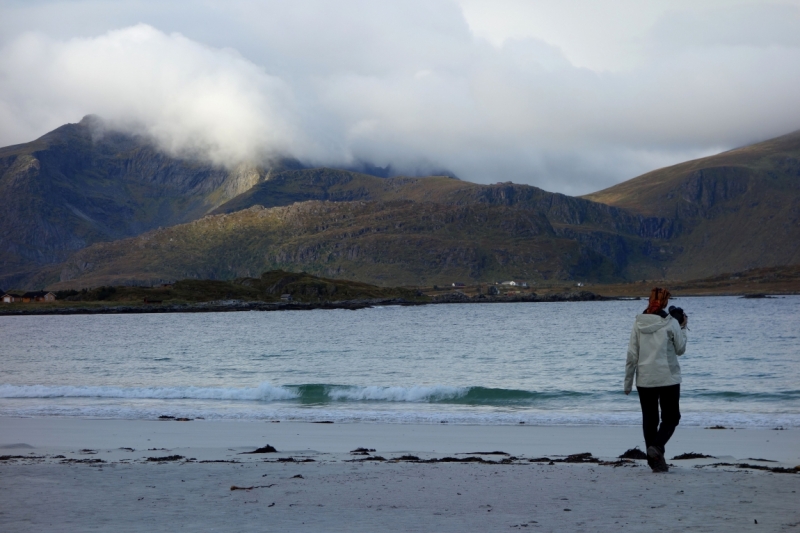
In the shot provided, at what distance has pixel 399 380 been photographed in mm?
39656

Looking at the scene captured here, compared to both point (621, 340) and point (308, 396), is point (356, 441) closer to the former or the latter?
point (308, 396)

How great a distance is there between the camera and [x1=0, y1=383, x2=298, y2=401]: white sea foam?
1287 inches

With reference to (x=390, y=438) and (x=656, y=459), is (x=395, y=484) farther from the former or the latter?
(x=390, y=438)

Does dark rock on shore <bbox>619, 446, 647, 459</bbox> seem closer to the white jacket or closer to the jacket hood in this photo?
the white jacket

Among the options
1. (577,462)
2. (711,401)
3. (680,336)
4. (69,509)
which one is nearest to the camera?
(69,509)

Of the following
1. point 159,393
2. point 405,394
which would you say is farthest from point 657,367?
point 159,393

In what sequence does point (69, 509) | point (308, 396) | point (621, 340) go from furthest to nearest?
point (621, 340), point (308, 396), point (69, 509)

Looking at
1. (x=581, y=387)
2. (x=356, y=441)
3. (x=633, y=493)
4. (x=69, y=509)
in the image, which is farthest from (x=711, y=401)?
(x=69, y=509)

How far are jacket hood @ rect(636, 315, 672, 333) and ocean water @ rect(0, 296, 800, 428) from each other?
10933 millimetres

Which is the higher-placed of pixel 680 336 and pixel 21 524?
pixel 680 336

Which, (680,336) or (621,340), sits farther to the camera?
(621,340)

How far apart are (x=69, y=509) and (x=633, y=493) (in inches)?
318

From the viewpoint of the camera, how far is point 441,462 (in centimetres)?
1513

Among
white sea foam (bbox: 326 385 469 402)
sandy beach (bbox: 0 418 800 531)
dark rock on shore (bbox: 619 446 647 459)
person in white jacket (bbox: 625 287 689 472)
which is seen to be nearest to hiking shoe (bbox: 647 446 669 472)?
person in white jacket (bbox: 625 287 689 472)
